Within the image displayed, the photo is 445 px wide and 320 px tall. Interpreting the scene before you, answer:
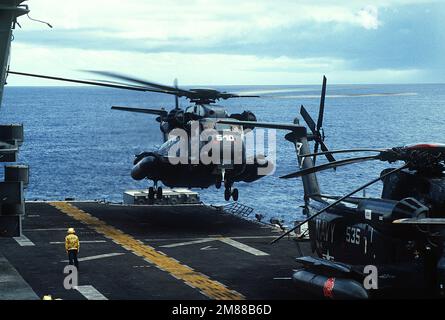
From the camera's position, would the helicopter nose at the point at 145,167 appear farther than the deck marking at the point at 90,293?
Yes

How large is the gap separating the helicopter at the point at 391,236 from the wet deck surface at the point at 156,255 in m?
2.75

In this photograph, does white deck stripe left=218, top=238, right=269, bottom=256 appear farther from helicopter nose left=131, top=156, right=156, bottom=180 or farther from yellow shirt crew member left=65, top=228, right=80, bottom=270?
yellow shirt crew member left=65, top=228, right=80, bottom=270

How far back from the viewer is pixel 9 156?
2448 centimetres

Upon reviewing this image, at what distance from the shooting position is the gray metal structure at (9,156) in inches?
849

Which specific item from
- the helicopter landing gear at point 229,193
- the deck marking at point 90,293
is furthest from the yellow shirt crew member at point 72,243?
the helicopter landing gear at point 229,193

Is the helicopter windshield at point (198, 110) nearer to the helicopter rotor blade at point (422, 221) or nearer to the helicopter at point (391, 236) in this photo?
the helicopter at point (391, 236)

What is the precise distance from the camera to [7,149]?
2348cm

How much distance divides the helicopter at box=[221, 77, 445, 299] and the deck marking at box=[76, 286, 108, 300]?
6.44 metres

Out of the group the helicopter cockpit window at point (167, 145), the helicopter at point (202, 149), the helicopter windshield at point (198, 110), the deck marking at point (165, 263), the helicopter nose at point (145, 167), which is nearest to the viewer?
the deck marking at point (165, 263)

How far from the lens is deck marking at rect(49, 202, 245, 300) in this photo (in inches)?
993

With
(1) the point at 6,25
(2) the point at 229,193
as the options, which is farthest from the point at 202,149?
(1) the point at 6,25

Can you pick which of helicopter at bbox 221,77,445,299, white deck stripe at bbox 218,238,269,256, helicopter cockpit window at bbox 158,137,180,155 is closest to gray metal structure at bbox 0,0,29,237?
helicopter at bbox 221,77,445,299
